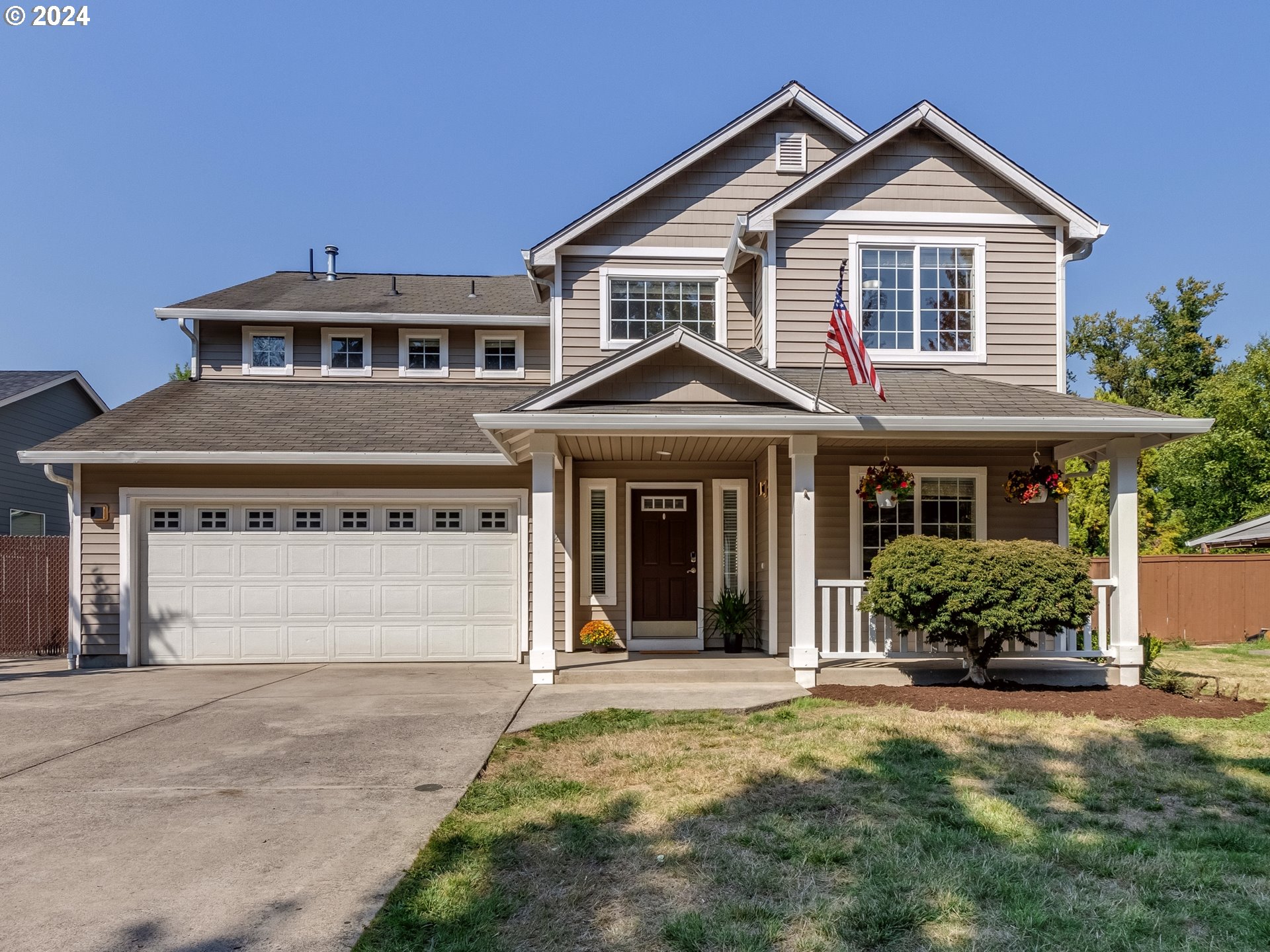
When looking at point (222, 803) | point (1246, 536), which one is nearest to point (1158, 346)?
point (1246, 536)

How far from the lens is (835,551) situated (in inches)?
421

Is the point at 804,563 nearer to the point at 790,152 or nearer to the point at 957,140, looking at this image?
the point at 957,140

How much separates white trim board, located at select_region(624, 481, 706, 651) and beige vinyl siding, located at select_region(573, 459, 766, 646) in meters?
0.02

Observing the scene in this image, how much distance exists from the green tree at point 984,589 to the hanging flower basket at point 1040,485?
3.84 feet

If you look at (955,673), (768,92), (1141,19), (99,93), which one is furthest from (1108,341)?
(99,93)

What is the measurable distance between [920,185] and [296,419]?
328 inches

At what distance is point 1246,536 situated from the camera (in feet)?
56.2

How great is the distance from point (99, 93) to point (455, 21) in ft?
20.6

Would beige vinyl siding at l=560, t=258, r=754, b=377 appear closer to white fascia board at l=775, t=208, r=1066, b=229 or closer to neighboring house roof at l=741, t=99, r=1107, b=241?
white fascia board at l=775, t=208, r=1066, b=229

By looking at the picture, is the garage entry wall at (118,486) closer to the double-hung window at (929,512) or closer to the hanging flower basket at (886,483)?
the double-hung window at (929,512)

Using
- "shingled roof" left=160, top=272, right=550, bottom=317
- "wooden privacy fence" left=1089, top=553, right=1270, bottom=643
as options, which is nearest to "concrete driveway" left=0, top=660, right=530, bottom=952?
"shingled roof" left=160, top=272, right=550, bottom=317

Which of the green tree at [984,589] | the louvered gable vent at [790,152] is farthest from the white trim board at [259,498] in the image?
the louvered gable vent at [790,152]

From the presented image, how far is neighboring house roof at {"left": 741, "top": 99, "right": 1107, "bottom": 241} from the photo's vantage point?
33.7 feet

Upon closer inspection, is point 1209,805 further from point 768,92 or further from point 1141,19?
point 1141,19
